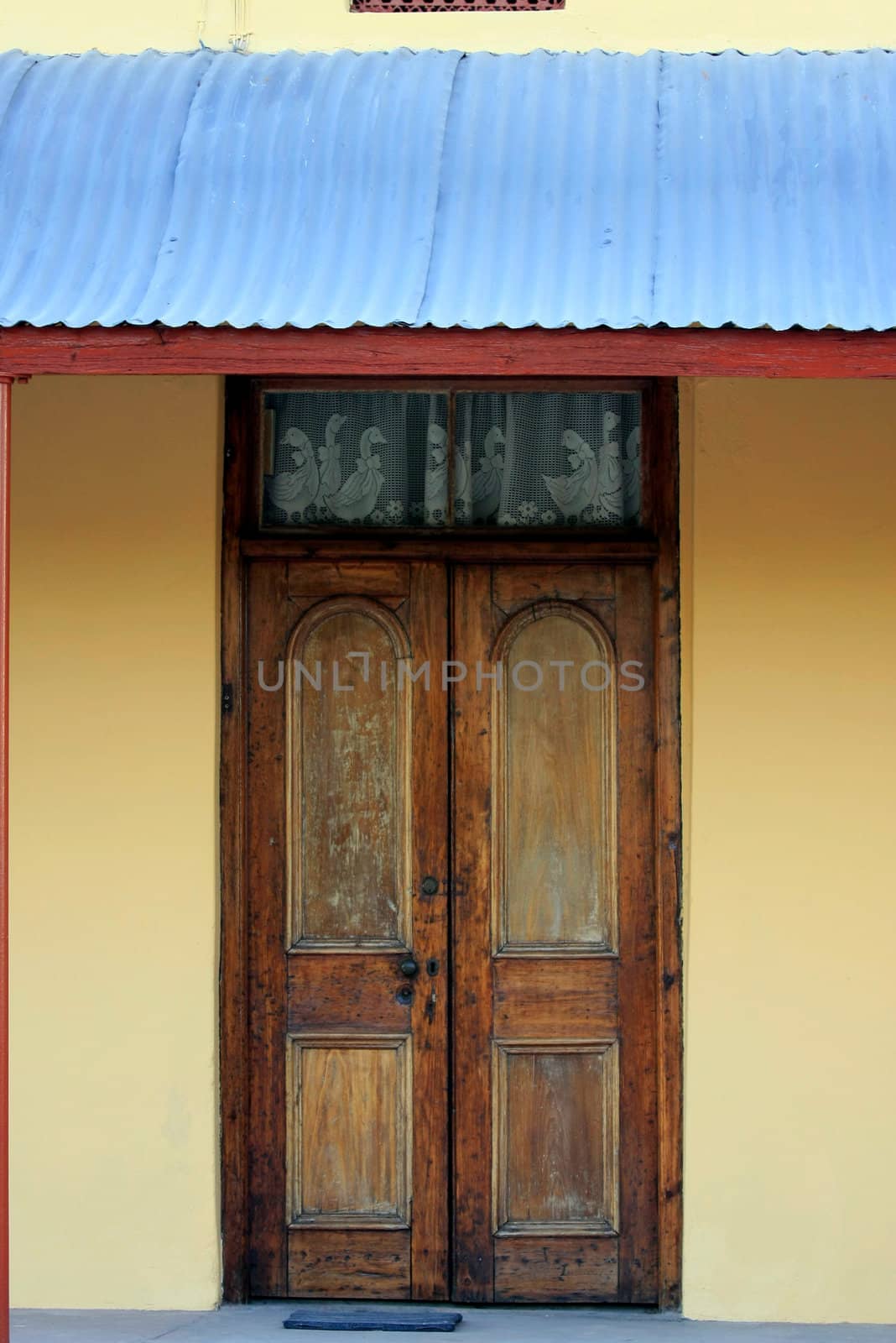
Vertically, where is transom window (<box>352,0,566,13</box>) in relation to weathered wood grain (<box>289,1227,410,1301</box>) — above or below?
above

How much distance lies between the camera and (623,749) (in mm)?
5191

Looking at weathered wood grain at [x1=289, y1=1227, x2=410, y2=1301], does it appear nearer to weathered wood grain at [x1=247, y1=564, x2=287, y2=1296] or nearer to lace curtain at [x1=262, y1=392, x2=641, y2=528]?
weathered wood grain at [x1=247, y1=564, x2=287, y2=1296]

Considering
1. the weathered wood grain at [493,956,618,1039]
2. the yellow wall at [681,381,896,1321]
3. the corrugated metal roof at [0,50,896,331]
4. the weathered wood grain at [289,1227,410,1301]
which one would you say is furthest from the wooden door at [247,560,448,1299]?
the corrugated metal roof at [0,50,896,331]

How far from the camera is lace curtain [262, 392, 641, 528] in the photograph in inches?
206

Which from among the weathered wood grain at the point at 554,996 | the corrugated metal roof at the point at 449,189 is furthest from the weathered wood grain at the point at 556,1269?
the corrugated metal roof at the point at 449,189

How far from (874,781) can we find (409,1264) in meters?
2.24

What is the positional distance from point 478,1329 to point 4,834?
89.9 inches

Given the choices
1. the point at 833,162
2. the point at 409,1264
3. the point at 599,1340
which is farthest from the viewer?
the point at 409,1264

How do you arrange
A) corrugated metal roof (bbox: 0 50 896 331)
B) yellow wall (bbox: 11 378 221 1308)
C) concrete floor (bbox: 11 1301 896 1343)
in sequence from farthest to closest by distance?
1. yellow wall (bbox: 11 378 221 1308)
2. concrete floor (bbox: 11 1301 896 1343)
3. corrugated metal roof (bbox: 0 50 896 331)

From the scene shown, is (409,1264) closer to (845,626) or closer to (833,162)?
(845,626)

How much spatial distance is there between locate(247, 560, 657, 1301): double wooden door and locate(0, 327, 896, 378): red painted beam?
130 centimetres

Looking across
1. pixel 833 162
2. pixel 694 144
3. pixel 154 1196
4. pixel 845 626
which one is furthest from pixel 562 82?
pixel 154 1196

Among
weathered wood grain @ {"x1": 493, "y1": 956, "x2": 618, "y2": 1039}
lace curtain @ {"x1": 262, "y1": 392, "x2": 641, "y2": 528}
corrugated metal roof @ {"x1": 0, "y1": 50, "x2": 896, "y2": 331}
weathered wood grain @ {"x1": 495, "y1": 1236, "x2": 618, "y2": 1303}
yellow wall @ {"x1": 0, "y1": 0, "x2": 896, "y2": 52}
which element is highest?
yellow wall @ {"x1": 0, "y1": 0, "x2": 896, "y2": 52}

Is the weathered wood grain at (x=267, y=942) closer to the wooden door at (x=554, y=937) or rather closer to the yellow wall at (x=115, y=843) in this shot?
the yellow wall at (x=115, y=843)
